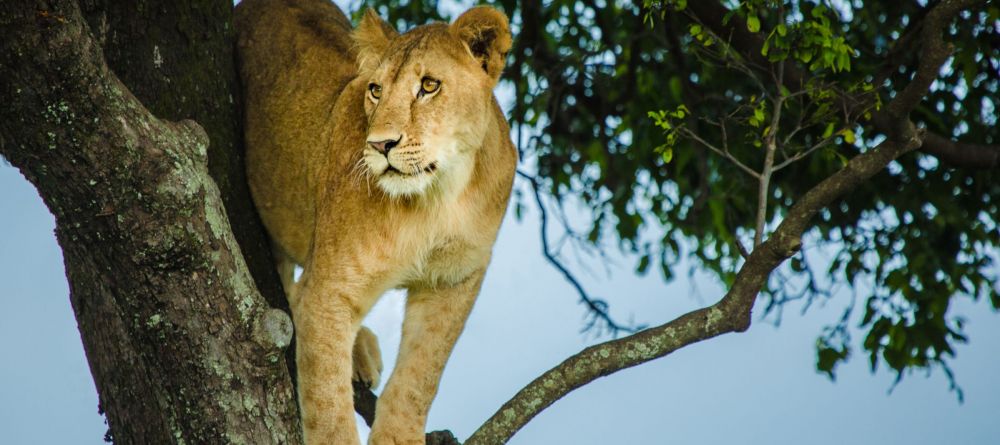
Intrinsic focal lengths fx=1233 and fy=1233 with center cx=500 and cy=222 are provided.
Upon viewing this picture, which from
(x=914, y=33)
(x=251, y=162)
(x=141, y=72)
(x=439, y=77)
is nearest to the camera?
(x=439, y=77)

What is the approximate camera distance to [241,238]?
14.7 ft

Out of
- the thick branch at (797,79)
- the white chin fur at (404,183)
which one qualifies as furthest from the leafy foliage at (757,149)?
the white chin fur at (404,183)

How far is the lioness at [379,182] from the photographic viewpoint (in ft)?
12.9

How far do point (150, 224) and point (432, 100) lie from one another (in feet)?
3.54

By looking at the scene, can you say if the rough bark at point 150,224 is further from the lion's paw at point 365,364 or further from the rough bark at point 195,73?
the lion's paw at point 365,364

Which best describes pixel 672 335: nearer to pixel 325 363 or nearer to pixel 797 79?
pixel 325 363

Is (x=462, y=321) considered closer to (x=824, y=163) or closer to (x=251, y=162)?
(x=251, y=162)

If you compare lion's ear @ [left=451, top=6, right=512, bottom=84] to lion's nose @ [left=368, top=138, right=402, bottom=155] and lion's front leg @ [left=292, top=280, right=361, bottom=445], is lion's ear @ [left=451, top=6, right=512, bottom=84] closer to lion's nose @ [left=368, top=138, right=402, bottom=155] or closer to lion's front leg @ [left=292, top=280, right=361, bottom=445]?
lion's nose @ [left=368, top=138, right=402, bottom=155]

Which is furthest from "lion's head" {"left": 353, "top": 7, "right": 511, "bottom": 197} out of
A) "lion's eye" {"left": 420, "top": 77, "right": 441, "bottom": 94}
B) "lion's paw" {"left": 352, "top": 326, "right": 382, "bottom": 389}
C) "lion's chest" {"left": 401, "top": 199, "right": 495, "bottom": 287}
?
"lion's paw" {"left": 352, "top": 326, "right": 382, "bottom": 389}

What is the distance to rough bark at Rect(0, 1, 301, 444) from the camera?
2.98 m

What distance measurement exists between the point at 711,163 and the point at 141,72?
13.1 ft

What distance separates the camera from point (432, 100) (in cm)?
389

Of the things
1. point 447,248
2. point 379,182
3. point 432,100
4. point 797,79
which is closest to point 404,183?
point 379,182

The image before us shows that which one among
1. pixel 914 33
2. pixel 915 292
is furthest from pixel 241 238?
pixel 915 292
